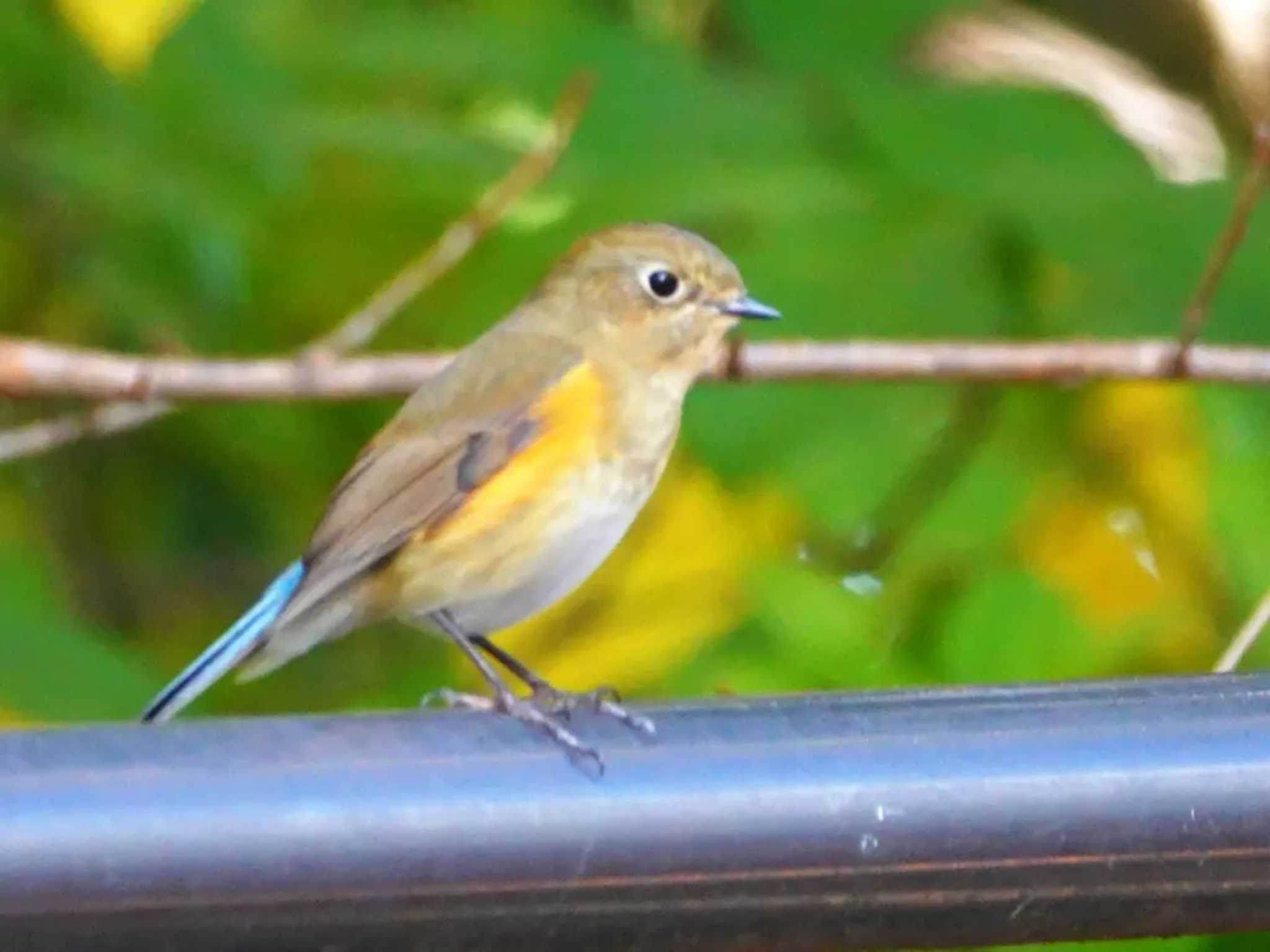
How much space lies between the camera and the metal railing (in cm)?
158

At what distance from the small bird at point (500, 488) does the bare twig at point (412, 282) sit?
A: 0.14 m

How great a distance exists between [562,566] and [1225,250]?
102cm

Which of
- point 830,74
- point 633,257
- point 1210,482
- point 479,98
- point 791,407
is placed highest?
point 479,98

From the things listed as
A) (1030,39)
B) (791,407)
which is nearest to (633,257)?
(791,407)

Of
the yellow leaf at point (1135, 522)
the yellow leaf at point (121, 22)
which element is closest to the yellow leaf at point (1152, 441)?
the yellow leaf at point (1135, 522)

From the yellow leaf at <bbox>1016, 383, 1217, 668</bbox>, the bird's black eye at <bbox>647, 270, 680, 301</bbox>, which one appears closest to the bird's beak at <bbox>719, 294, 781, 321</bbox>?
the bird's black eye at <bbox>647, 270, 680, 301</bbox>

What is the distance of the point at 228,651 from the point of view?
2850mm

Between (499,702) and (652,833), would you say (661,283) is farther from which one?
(652,833)

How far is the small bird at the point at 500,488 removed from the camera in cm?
295

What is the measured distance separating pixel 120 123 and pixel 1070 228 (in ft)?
5.24

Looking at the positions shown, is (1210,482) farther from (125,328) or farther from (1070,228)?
(125,328)

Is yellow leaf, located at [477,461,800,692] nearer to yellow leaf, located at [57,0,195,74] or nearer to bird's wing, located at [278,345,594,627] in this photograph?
bird's wing, located at [278,345,594,627]

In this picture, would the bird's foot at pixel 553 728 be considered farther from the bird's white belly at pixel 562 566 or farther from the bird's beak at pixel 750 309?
the bird's beak at pixel 750 309

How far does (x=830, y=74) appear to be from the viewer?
3604 millimetres
